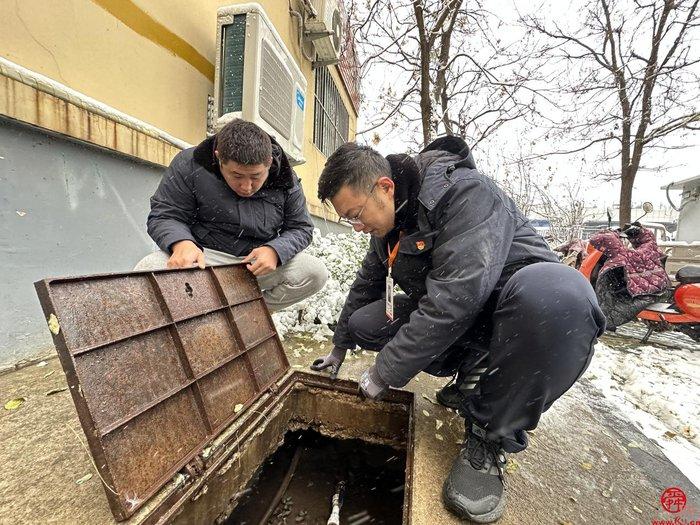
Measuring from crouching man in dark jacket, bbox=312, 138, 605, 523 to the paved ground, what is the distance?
15 centimetres

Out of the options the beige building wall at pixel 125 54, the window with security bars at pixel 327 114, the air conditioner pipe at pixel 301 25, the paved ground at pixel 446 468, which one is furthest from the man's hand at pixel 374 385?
the window with security bars at pixel 327 114

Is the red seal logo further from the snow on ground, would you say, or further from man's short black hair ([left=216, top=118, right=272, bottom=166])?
man's short black hair ([left=216, top=118, right=272, bottom=166])

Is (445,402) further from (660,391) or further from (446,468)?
(660,391)

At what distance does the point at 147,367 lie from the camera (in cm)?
123

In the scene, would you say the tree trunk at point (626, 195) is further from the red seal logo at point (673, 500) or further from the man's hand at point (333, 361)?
the man's hand at point (333, 361)

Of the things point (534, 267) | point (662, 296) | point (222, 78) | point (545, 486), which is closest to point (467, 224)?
point (534, 267)

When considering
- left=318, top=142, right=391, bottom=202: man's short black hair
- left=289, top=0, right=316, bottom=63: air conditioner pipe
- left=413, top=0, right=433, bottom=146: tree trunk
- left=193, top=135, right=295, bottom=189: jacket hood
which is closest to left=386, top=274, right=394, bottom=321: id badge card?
left=318, top=142, right=391, bottom=202: man's short black hair

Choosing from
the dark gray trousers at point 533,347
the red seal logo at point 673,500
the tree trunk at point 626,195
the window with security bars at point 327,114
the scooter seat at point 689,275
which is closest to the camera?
the dark gray trousers at point 533,347

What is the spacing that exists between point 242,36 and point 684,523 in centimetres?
415

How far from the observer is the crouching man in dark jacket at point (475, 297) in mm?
1258

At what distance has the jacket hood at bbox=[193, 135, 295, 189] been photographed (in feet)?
7.44

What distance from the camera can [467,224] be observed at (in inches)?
52.4

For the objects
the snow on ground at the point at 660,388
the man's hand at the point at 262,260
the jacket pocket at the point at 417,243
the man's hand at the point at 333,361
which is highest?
the jacket pocket at the point at 417,243

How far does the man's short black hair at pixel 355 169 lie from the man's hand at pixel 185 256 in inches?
31.7
